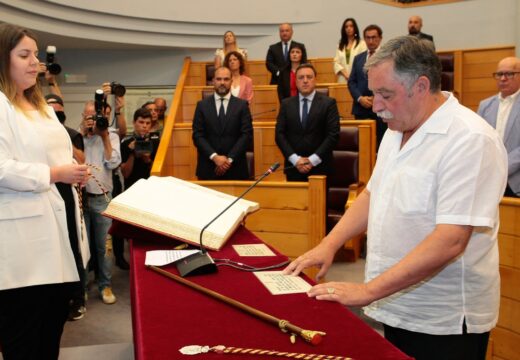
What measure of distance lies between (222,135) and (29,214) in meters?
2.52

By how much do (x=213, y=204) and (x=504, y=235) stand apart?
1.33m

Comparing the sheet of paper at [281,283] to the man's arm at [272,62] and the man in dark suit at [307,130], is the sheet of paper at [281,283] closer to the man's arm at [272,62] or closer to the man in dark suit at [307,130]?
the man in dark suit at [307,130]

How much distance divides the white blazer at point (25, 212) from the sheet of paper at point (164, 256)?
1.19 feet

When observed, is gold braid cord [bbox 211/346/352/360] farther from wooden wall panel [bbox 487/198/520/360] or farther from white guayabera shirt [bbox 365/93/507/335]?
wooden wall panel [bbox 487/198/520/360]

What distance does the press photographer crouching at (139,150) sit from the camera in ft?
14.1

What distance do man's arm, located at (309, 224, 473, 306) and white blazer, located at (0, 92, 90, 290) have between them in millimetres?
945

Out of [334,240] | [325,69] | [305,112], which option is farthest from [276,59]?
[334,240]

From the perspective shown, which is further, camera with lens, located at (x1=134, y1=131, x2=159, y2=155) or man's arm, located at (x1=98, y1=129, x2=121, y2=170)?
camera with lens, located at (x1=134, y1=131, x2=159, y2=155)

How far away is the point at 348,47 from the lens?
6.45 m

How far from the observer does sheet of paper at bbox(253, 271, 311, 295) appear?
4.18ft

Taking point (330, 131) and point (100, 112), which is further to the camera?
point (330, 131)

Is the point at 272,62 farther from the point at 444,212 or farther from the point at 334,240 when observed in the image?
the point at 444,212

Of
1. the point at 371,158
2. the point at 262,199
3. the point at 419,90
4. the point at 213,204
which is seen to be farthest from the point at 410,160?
the point at 371,158

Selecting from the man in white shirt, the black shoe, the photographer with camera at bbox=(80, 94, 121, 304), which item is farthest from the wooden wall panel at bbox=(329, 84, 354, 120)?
the man in white shirt
